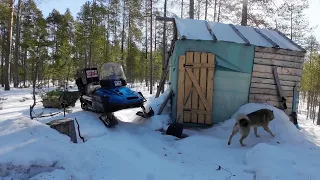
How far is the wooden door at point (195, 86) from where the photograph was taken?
7117 millimetres

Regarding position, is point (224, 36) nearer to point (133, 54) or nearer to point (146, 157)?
point (146, 157)

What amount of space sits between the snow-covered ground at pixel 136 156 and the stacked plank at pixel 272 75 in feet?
5.78

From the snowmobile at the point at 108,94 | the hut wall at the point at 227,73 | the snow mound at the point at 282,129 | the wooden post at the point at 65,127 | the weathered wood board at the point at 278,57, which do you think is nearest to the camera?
the wooden post at the point at 65,127

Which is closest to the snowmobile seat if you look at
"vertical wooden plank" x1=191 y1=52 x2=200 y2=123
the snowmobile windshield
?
the snowmobile windshield

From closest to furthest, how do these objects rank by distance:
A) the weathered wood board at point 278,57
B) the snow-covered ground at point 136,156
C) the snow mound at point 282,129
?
the snow-covered ground at point 136,156 < the snow mound at point 282,129 < the weathered wood board at point 278,57

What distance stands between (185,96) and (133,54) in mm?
21142

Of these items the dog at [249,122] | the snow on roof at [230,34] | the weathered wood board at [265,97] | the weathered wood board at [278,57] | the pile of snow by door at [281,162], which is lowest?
the pile of snow by door at [281,162]

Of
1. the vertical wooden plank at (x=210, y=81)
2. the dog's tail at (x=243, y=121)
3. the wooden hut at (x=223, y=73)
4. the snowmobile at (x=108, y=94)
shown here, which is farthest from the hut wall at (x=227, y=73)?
the dog's tail at (x=243, y=121)

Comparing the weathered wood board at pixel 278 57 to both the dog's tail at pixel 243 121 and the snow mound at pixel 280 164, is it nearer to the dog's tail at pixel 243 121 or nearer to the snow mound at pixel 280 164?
the dog's tail at pixel 243 121

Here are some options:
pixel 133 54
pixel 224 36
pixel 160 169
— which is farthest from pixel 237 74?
pixel 133 54

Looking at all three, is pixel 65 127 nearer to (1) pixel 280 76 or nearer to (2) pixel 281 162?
(2) pixel 281 162

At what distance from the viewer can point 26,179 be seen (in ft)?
9.35

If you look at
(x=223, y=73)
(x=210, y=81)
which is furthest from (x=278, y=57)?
(x=210, y=81)

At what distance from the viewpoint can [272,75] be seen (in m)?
7.49
